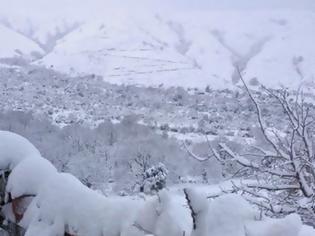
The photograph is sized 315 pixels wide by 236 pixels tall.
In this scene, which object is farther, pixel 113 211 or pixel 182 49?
pixel 182 49

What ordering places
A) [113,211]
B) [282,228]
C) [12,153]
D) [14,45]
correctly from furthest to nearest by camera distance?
[14,45] → [12,153] → [113,211] → [282,228]

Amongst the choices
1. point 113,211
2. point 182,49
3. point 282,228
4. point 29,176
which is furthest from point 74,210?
point 182,49

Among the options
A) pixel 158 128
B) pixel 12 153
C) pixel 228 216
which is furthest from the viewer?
pixel 158 128

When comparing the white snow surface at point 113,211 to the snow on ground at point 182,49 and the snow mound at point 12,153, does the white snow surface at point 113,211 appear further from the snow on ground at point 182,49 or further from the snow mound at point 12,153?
the snow on ground at point 182,49

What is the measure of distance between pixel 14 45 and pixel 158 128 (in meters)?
88.2

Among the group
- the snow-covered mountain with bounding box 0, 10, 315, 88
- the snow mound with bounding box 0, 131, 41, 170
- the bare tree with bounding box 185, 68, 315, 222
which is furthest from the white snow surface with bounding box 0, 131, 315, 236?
the snow-covered mountain with bounding box 0, 10, 315, 88

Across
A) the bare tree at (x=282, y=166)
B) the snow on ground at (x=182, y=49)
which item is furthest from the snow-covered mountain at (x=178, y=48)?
the bare tree at (x=282, y=166)

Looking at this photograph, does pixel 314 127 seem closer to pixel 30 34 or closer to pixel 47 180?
pixel 47 180

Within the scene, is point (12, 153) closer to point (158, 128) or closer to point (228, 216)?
point (228, 216)

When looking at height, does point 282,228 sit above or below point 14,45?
below

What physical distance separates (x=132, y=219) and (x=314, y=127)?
7.63 feet

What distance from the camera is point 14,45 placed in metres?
143

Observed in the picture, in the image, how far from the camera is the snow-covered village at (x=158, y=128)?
171 cm

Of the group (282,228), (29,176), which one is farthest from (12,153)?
(282,228)
